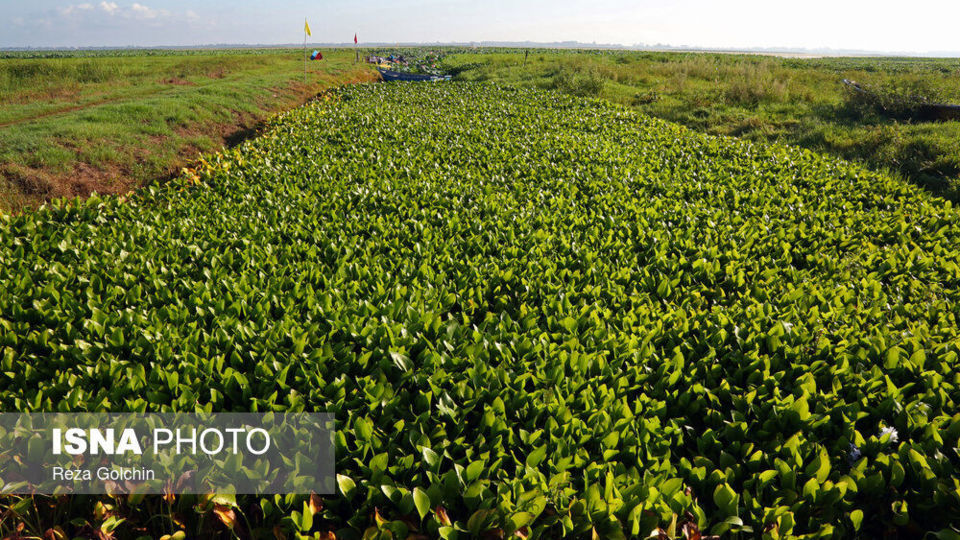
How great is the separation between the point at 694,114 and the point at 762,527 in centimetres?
1786

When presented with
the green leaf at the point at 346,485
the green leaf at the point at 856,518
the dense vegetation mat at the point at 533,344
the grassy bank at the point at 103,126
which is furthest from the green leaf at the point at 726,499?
the grassy bank at the point at 103,126

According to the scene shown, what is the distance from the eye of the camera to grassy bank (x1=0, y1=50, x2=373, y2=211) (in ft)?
33.5

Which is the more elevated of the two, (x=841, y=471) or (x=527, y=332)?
(x=527, y=332)

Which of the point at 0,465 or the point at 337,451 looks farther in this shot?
the point at 337,451

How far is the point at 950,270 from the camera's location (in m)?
4.60

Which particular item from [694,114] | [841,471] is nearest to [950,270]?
[841,471]

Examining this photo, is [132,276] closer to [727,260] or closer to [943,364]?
[727,260]

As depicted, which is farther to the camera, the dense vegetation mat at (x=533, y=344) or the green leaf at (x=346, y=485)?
the dense vegetation mat at (x=533, y=344)

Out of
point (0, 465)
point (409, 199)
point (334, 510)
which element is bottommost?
point (334, 510)

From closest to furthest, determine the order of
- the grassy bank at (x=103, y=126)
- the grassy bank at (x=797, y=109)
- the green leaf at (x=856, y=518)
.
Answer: the green leaf at (x=856, y=518)
the grassy bank at (x=103, y=126)
the grassy bank at (x=797, y=109)

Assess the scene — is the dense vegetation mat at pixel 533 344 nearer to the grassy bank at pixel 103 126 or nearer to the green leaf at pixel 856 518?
the green leaf at pixel 856 518

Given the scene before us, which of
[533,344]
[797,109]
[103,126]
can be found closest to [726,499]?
[533,344]

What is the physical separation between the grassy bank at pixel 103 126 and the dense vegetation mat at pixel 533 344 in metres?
5.98

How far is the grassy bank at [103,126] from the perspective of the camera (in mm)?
10211
